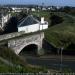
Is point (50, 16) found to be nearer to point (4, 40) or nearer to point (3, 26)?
point (3, 26)

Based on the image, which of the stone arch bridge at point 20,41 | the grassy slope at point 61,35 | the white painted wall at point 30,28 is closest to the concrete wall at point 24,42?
the stone arch bridge at point 20,41

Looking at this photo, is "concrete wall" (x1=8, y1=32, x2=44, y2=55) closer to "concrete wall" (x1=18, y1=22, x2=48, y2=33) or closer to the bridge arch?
the bridge arch

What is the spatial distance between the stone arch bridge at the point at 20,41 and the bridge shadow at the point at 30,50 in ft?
0.82

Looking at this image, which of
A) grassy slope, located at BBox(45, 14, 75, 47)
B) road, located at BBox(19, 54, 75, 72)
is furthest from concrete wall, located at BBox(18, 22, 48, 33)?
road, located at BBox(19, 54, 75, 72)

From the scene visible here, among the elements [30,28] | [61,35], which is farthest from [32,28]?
[61,35]

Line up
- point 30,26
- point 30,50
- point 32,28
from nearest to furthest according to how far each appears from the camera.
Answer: point 30,50, point 30,26, point 32,28

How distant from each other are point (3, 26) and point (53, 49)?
14.0 metres

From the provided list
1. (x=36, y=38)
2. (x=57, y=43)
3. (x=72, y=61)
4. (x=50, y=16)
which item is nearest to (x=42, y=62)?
(x=72, y=61)

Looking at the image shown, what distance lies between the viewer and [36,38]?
26.7 m

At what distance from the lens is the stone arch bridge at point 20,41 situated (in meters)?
22.8

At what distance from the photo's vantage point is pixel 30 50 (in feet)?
87.5

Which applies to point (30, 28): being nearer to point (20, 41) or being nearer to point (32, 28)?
point (32, 28)

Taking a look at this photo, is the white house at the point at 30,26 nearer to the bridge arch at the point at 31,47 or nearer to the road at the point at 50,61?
the bridge arch at the point at 31,47

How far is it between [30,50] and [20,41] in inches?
107
